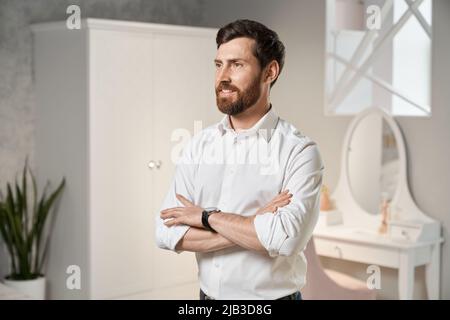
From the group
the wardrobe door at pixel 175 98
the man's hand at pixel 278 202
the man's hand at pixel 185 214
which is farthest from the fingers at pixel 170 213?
Answer: the wardrobe door at pixel 175 98

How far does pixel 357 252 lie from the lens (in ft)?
12.8

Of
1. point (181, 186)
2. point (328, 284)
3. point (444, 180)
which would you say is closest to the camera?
point (181, 186)

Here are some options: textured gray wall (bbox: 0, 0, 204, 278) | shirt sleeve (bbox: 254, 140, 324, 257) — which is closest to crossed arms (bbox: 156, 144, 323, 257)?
shirt sleeve (bbox: 254, 140, 324, 257)

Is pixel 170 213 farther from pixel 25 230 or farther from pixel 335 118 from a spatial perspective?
pixel 335 118

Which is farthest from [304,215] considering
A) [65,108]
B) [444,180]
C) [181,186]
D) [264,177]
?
[65,108]

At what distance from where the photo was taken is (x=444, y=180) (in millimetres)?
3859

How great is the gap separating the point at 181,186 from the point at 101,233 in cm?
244

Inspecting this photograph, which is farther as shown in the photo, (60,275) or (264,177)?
(60,275)

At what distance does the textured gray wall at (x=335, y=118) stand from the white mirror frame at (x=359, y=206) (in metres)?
0.04

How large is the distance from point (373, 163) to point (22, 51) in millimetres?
2048

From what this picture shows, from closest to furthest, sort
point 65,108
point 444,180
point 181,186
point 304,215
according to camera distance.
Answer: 1. point 304,215
2. point 181,186
3. point 444,180
4. point 65,108

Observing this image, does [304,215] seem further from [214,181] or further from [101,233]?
[101,233]

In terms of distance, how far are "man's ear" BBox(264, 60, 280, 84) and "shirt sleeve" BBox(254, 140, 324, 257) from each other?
165 mm
